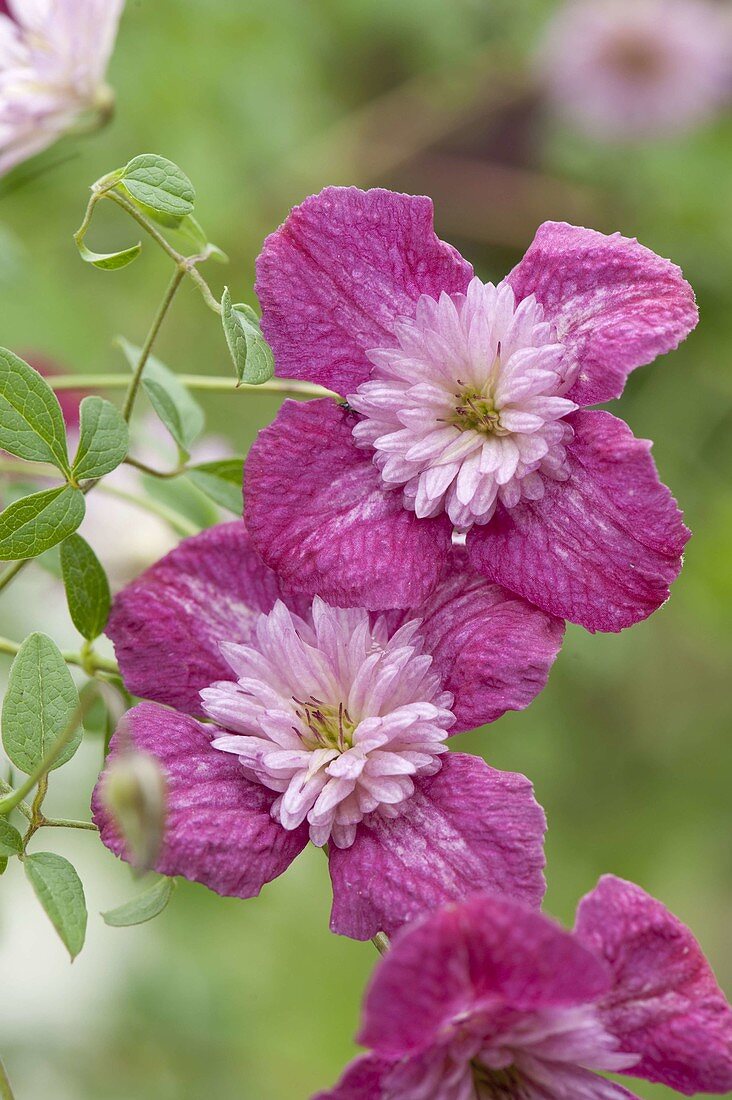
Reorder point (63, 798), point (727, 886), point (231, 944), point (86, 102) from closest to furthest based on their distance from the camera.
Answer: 1. point (86, 102)
2. point (63, 798)
3. point (231, 944)
4. point (727, 886)

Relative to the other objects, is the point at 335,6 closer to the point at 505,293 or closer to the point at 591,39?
the point at 591,39

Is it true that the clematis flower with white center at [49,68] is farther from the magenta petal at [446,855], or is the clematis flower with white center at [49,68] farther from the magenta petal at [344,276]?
the magenta petal at [446,855]

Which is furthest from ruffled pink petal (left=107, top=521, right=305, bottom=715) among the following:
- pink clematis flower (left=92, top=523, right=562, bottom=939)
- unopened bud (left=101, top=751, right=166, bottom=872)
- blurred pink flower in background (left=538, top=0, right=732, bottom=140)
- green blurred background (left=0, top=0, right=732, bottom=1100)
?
blurred pink flower in background (left=538, top=0, right=732, bottom=140)

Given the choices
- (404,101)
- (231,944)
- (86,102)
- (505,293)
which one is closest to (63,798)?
(231,944)

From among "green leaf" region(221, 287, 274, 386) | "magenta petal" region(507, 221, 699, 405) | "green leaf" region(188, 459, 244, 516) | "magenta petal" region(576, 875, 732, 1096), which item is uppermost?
"magenta petal" region(507, 221, 699, 405)

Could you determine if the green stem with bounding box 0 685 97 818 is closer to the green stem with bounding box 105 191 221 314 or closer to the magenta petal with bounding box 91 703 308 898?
the magenta petal with bounding box 91 703 308 898

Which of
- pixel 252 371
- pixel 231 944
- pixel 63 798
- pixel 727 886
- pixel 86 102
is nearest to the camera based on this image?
pixel 252 371
